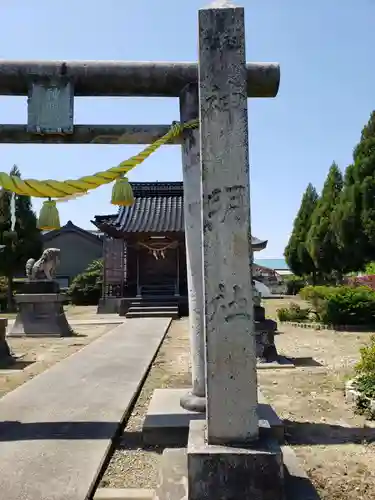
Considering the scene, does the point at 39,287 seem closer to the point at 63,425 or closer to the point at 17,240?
the point at 63,425

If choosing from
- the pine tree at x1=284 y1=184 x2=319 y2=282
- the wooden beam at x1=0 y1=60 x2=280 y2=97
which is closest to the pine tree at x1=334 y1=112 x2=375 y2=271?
the wooden beam at x1=0 y1=60 x2=280 y2=97

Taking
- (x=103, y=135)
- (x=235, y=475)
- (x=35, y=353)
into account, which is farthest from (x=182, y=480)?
(x=35, y=353)

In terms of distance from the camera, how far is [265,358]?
8422 millimetres

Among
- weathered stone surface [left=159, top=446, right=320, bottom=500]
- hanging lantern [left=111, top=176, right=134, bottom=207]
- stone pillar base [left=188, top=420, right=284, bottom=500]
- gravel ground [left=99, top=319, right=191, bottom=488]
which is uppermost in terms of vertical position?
hanging lantern [left=111, top=176, right=134, bottom=207]

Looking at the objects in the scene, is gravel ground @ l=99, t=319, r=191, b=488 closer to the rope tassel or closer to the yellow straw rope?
the rope tassel

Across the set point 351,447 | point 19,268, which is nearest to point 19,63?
point 351,447

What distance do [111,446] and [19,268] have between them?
74.4 feet

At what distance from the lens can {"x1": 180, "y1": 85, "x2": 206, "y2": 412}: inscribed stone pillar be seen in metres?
4.36

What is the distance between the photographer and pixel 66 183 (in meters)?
4.03

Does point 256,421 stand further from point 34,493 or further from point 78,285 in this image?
point 78,285

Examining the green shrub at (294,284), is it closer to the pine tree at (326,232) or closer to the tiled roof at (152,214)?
the pine tree at (326,232)

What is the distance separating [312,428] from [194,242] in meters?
2.20

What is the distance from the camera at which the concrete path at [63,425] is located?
3.26 m

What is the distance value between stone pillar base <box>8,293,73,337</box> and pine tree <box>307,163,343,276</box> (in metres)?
18.8
